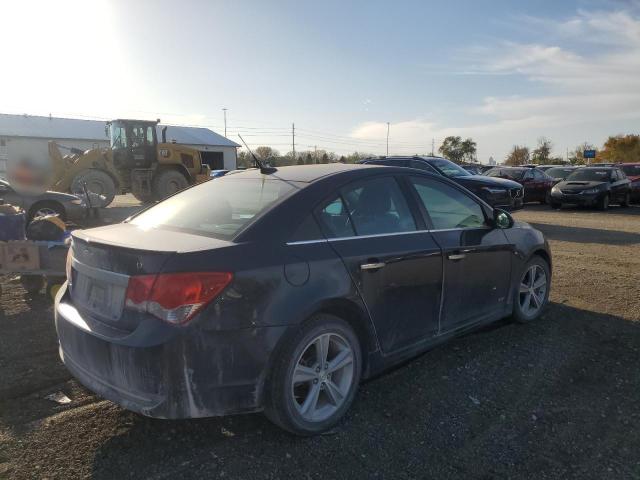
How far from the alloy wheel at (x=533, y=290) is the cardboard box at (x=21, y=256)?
527 centimetres

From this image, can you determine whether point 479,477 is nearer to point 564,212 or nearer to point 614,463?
point 614,463

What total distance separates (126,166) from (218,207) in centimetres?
1567

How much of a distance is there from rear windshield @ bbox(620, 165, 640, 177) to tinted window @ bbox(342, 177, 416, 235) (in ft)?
68.2

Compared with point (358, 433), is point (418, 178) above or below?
above

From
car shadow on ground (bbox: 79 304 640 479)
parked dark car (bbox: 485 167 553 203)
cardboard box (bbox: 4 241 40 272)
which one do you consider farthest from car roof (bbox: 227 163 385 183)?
parked dark car (bbox: 485 167 553 203)

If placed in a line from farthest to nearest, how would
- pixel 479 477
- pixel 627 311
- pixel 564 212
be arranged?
pixel 564 212, pixel 627 311, pixel 479 477

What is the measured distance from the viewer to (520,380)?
144 inches

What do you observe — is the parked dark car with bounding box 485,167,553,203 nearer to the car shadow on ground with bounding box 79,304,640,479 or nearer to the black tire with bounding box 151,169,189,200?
the black tire with bounding box 151,169,189,200

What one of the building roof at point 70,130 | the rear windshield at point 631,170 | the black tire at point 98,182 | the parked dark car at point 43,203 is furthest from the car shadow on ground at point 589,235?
the building roof at point 70,130

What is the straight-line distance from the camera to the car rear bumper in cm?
244

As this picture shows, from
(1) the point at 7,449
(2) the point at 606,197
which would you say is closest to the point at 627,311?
(1) the point at 7,449

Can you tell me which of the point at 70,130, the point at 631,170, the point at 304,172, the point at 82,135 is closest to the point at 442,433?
the point at 304,172

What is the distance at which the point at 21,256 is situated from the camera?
557cm

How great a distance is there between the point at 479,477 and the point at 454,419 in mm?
570
